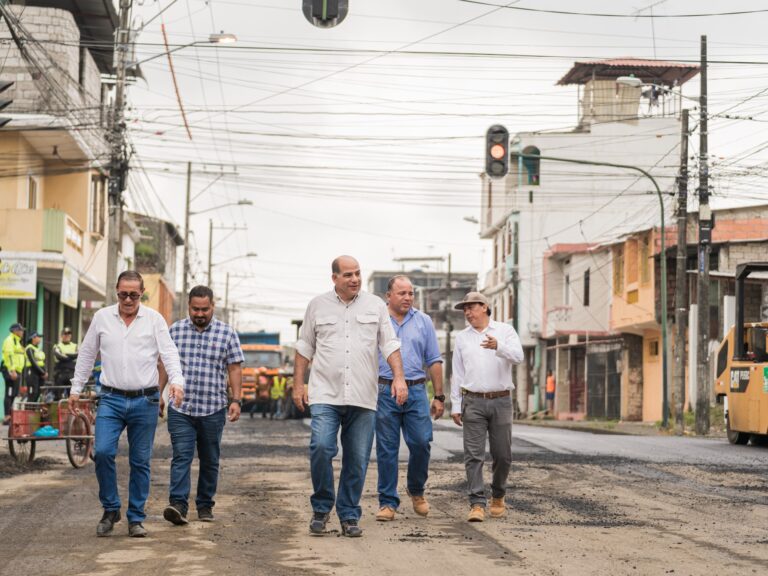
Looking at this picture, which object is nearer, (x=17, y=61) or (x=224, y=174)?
(x=17, y=61)

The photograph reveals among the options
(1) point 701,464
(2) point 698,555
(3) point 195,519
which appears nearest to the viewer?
(2) point 698,555

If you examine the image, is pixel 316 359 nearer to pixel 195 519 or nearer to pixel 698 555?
pixel 195 519

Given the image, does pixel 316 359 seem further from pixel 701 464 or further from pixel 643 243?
pixel 643 243

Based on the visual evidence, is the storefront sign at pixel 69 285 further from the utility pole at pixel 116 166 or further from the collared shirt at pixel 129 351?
the collared shirt at pixel 129 351

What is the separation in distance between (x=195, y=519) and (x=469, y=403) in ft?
8.18

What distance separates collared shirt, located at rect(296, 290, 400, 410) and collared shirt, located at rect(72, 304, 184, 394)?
992 mm

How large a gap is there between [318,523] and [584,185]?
2312 inches

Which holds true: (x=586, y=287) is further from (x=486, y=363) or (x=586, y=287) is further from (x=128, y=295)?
(x=128, y=295)

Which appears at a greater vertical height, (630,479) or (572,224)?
(572,224)

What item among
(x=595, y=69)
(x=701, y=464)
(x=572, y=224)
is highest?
(x=595, y=69)

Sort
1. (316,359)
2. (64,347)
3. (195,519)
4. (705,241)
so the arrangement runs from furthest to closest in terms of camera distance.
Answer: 1. (705,241)
2. (64,347)
3. (195,519)
4. (316,359)

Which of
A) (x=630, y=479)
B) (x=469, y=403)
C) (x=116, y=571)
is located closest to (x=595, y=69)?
(x=630, y=479)

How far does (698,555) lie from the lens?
879 centimetres

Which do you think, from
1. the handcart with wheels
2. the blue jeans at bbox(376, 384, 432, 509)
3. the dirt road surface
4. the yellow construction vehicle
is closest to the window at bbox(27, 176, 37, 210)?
the yellow construction vehicle
